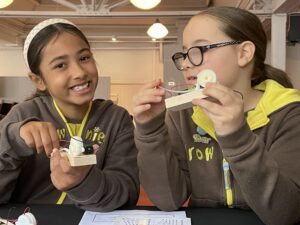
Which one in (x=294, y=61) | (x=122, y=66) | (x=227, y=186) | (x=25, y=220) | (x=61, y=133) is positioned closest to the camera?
(x=25, y=220)

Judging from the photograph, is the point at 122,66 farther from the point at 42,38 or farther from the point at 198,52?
the point at 198,52

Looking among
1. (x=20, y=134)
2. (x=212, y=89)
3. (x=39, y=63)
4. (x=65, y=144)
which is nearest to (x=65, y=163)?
(x=20, y=134)

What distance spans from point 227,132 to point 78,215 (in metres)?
0.42

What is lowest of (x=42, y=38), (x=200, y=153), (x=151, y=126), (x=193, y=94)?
(x=200, y=153)

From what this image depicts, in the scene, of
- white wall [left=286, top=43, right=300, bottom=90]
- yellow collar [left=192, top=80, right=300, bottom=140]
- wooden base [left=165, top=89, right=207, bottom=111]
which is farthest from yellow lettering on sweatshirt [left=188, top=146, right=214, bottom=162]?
white wall [left=286, top=43, right=300, bottom=90]

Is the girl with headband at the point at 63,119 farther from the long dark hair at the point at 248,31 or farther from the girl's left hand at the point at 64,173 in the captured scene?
the long dark hair at the point at 248,31

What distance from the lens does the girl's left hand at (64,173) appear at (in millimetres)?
870

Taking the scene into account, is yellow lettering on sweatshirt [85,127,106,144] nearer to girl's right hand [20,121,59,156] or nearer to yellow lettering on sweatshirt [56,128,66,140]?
yellow lettering on sweatshirt [56,128,66,140]

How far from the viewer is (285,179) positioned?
0.79m

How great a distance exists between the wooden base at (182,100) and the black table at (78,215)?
10.8 inches

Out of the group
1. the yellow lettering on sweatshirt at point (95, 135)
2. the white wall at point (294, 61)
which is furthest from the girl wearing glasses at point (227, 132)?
the white wall at point (294, 61)

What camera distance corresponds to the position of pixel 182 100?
0.79 meters

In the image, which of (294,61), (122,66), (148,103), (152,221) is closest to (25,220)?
(152,221)

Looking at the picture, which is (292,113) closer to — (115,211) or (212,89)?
(212,89)
